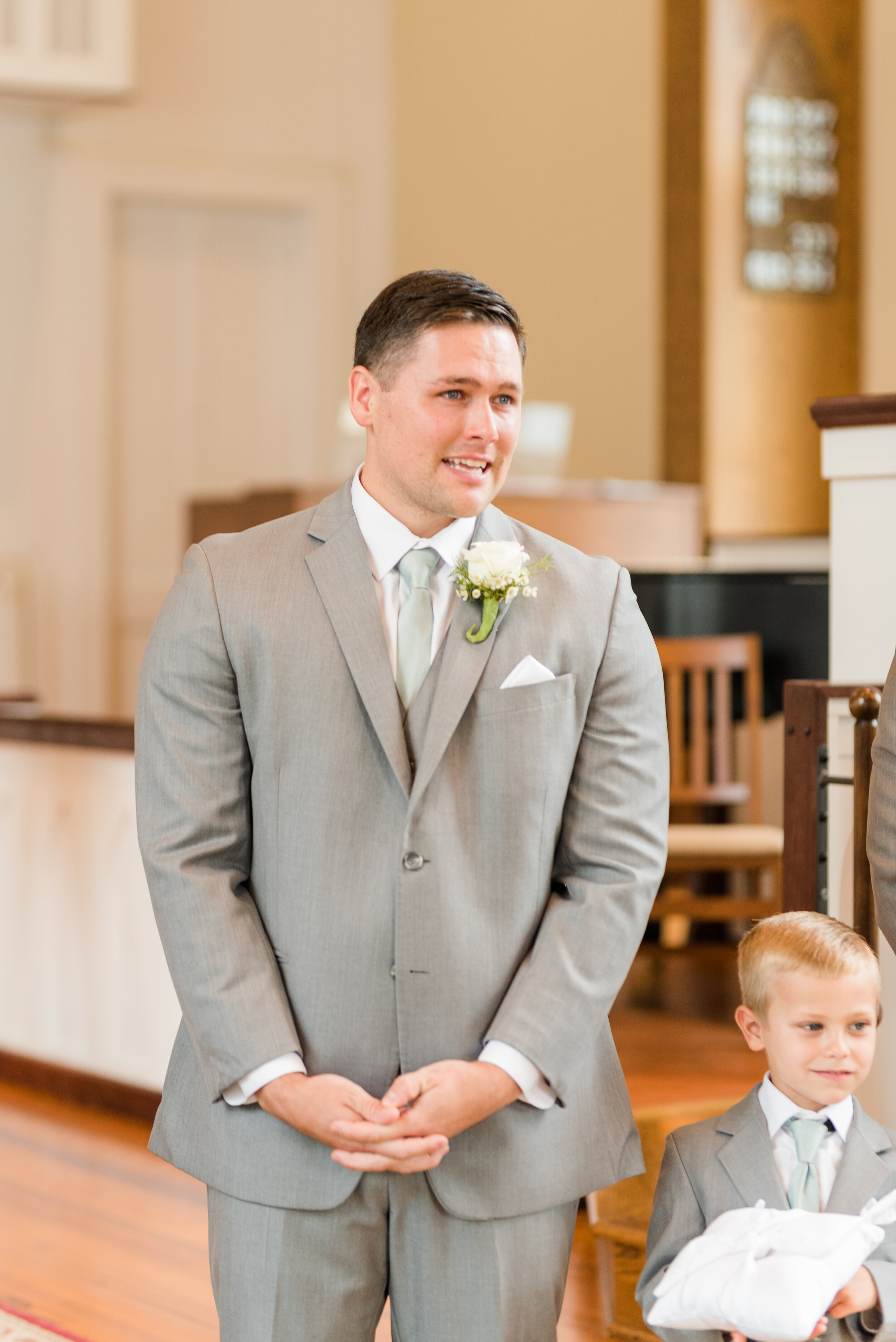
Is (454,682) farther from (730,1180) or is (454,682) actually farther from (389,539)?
(730,1180)

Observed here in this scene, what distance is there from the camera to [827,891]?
2.84 meters

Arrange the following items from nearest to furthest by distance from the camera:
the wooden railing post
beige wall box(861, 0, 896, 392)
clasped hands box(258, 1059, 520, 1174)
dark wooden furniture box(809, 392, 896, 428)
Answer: clasped hands box(258, 1059, 520, 1174)
the wooden railing post
dark wooden furniture box(809, 392, 896, 428)
beige wall box(861, 0, 896, 392)

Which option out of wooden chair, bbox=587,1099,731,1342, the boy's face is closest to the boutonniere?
the boy's face

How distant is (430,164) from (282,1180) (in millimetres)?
7349

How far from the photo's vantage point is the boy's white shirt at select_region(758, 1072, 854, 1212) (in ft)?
6.30

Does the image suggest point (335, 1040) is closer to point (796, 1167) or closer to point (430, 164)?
point (796, 1167)

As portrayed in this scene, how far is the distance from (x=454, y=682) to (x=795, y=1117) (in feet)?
2.13

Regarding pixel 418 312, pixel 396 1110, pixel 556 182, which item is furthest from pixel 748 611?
pixel 396 1110

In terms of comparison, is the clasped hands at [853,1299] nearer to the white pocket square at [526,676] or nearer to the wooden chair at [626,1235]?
the white pocket square at [526,676]

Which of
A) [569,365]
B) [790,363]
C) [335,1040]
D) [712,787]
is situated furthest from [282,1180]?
[569,365]

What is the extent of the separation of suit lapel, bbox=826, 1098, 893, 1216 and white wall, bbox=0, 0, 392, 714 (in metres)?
6.36

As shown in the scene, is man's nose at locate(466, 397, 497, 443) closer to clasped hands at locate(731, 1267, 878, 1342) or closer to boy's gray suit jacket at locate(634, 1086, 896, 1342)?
boy's gray suit jacket at locate(634, 1086, 896, 1342)

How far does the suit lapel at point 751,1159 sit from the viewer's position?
1.90m

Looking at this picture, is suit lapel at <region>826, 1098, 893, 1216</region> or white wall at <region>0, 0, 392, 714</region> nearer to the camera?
suit lapel at <region>826, 1098, 893, 1216</region>
